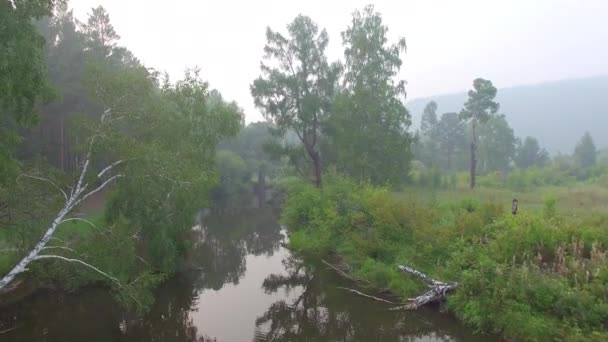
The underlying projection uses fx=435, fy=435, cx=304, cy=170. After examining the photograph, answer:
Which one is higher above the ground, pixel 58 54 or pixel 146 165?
pixel 58 54

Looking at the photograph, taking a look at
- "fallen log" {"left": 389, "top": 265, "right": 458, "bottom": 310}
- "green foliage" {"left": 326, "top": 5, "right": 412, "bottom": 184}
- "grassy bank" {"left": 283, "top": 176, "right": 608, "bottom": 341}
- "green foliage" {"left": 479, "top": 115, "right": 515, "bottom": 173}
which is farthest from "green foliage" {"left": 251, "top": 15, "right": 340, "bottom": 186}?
"green foliage" {"left": 479, "top": 115, "right": 515, "bottom": 173}

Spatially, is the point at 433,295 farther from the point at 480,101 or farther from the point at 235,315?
the point at 480,101

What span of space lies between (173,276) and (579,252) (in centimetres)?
1617

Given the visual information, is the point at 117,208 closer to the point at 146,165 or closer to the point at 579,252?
the point at 146,165

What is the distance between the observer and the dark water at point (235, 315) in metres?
13.9

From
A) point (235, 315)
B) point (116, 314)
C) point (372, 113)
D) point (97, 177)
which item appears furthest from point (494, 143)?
point (97, 177)

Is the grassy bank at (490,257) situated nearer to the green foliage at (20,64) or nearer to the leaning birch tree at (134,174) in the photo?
the leaning birch tree at (134,174)

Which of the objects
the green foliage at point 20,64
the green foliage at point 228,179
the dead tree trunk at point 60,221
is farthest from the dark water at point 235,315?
the green foliage at point 228,179

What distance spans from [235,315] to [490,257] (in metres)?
9.36

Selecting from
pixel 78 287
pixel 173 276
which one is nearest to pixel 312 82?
pixel 173 276

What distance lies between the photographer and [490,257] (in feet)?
50.4

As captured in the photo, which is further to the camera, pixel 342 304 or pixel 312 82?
pixel 312 82

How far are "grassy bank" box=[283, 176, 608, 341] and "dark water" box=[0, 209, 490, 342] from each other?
128 centimetres

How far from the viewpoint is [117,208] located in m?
16.3
